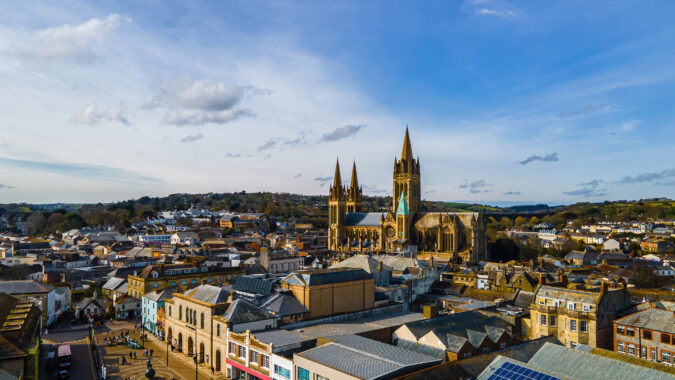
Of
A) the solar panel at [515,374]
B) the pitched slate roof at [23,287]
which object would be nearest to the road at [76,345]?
the pitched slate roof at [23,287]

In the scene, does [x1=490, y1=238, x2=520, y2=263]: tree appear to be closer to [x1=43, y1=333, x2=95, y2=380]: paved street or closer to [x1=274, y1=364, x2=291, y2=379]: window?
[x1=274, y1=364, x2=291, y2=379]: window

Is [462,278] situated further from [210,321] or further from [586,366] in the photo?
[586,366]

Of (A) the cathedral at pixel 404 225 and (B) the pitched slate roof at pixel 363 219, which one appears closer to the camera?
(A) the cathedral at pixel 404 225

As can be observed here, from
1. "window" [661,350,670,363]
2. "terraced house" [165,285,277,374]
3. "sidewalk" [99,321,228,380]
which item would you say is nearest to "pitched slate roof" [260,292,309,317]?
"terraced house" [165,285,277,374]

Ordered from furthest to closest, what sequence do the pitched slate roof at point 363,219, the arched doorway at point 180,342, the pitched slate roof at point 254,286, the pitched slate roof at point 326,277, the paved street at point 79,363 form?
the pitched slate roof at point 363,219 → the pitched slate roof at point 254,286 → the arched doorway at point 180,342 → the pitched slate roof at point 326,277 → the paved street at point 79,363

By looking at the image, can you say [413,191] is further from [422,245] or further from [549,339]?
[549,339]

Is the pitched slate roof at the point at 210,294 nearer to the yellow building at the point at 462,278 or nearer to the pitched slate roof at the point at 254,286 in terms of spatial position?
the pitched slate roof at the point at 254,286

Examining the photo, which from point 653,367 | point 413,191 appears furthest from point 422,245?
point 653,367
